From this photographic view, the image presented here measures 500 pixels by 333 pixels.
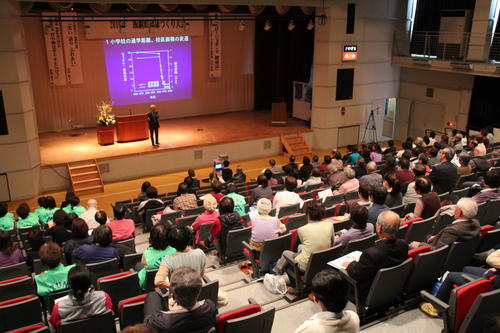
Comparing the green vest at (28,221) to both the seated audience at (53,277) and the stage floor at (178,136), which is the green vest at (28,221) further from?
the stage floor at (178,136)

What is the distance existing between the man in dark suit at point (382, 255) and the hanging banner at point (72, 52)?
45.7 feet

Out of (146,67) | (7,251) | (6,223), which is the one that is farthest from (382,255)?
(146,67)

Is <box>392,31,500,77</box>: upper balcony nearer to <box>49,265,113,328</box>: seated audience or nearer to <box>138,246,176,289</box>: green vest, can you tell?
<box>138,246,176,289</box>: green vest

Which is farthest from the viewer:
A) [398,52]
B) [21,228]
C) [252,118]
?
[252,118]

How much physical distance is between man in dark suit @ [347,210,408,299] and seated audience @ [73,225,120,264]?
2.71 metres

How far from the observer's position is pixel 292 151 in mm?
15266

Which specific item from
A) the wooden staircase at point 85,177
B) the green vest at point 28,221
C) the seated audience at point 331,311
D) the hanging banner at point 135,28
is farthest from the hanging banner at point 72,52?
the seated audience at point 331,311

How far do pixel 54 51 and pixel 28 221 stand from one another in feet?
31.0

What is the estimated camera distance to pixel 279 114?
17.0 m

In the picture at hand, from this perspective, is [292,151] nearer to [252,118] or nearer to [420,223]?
[252,118]

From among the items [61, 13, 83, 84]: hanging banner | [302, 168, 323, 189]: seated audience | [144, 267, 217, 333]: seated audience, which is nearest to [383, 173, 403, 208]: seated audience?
[302, 168, 323, 189]: seated audience

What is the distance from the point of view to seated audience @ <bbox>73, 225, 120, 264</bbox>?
5.11 meters

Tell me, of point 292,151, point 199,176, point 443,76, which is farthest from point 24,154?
point 443,76

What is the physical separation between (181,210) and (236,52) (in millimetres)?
12336
